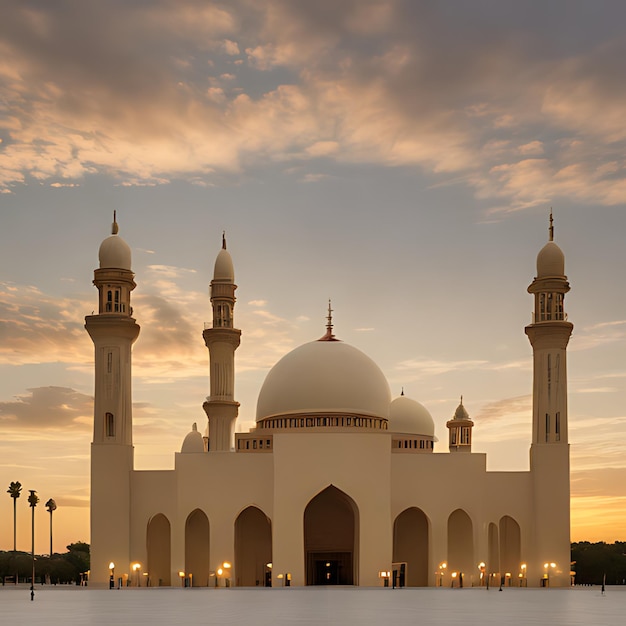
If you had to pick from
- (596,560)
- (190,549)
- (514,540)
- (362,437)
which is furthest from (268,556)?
(596,560)

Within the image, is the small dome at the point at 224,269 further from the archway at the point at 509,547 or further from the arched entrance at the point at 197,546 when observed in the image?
the archway at the point at 509,547

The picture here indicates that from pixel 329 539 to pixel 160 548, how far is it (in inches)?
311

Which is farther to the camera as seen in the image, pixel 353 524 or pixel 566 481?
pixel 353 524

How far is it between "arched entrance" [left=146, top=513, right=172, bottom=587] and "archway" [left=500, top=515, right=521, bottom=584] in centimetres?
1551

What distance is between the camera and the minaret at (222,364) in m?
52.6

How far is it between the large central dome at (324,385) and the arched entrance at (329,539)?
13.7 feet

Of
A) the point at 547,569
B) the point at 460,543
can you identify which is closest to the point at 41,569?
the point at 460,543

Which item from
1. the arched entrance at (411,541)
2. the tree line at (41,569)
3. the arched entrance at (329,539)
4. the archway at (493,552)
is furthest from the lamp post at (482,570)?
the tree line at (41,569)

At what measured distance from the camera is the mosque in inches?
1874
